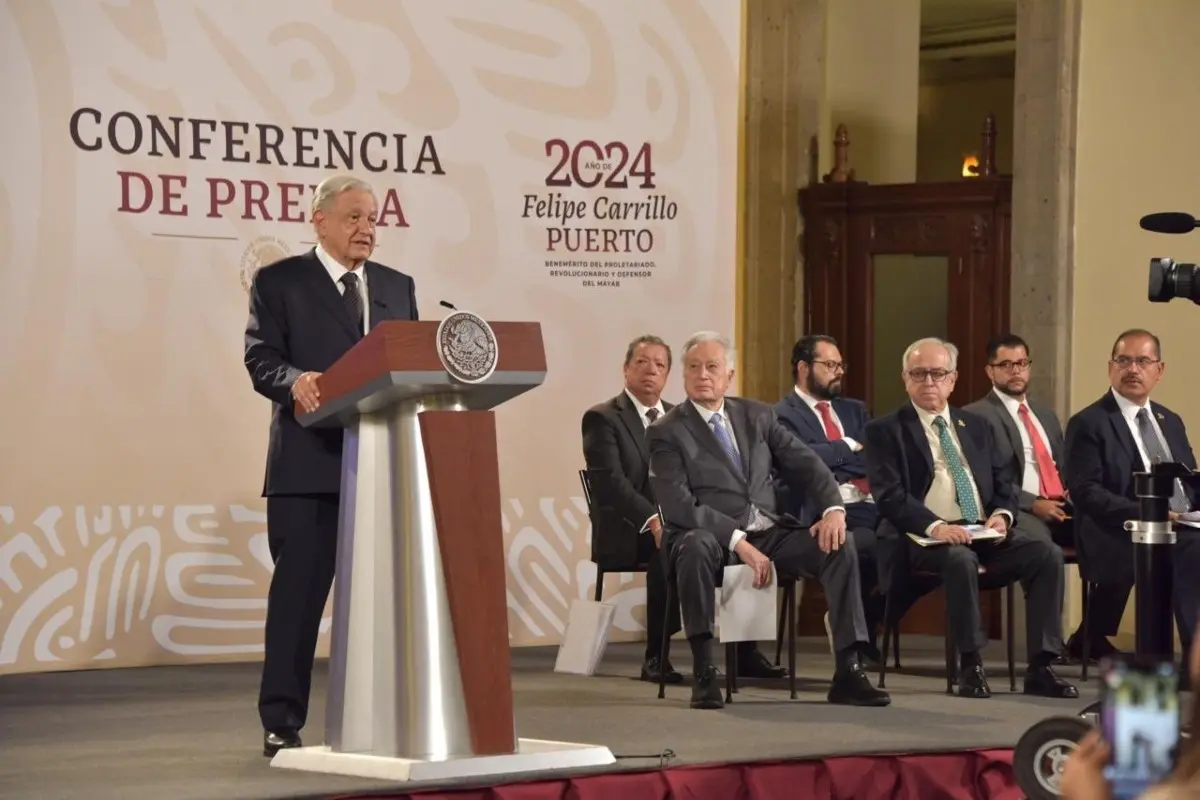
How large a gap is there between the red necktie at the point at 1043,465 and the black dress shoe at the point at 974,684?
1254mm

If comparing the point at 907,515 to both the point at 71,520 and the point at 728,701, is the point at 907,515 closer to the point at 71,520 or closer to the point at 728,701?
the point at 728,701

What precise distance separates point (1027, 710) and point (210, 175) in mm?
3642

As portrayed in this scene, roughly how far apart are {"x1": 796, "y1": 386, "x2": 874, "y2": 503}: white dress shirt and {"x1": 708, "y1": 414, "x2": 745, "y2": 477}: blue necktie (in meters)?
0.99

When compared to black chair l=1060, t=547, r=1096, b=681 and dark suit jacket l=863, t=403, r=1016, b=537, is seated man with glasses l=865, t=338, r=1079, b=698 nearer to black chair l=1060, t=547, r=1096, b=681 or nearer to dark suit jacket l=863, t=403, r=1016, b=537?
dark suit jacket l=863, t=403, r=1016, b=537

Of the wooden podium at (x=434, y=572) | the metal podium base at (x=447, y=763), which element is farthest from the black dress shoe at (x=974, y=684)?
the wooden podium at (x=434, y=572)

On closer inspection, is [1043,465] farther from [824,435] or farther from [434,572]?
[434,572]

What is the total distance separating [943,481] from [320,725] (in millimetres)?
2358

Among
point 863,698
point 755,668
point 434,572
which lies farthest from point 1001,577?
point 434,572

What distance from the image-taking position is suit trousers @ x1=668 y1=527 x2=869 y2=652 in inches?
215

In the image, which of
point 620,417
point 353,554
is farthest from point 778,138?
point 353,554

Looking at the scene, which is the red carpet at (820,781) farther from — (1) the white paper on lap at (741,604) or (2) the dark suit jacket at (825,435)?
(2) the dark suit jacket at (825,435)

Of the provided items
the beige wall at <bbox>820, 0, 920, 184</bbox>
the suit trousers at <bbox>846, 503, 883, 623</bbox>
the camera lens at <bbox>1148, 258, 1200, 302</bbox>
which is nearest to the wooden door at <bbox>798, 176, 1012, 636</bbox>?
the beige wall at <bbox>820, 0, 920, 184</bbox>

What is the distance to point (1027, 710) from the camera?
213 inches

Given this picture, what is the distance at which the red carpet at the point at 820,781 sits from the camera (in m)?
4.03
